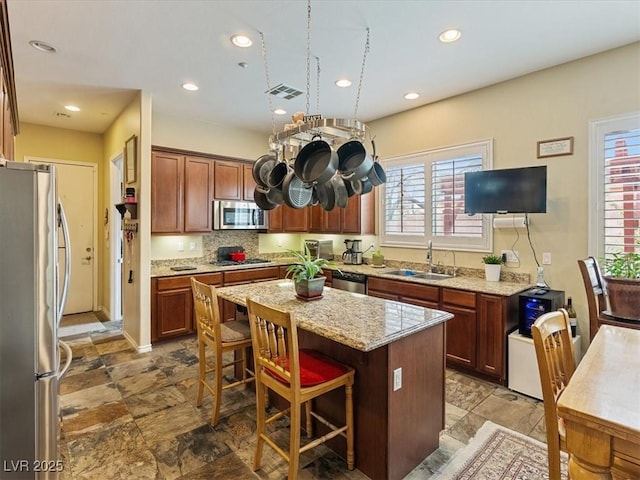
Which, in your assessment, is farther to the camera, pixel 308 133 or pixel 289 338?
pixel 308 133

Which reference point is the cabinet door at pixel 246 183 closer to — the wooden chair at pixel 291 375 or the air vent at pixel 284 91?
the air vent at pixel 284 91

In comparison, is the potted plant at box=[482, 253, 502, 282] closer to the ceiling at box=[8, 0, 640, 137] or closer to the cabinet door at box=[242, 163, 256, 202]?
the ceiling at box=[8, 0, 640, 137]

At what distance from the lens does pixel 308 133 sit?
2178 millimetres

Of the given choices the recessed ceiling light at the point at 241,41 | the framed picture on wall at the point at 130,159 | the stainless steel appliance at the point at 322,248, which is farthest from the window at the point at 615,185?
the framed picture on wall at the point at 130,159

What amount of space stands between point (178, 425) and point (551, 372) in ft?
7.98

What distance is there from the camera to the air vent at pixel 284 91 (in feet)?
12.5

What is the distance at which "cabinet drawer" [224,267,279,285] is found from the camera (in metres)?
4.63

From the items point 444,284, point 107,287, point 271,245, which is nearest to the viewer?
point 444,284

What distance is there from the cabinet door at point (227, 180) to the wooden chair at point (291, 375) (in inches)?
129

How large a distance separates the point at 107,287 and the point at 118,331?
3.90 ft

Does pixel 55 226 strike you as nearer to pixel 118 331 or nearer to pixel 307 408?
pixel 307 408

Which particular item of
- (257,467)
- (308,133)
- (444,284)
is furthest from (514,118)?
(257,467)

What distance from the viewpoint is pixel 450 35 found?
8.98ft

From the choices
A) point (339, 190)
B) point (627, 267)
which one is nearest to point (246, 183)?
point (339, 190)
